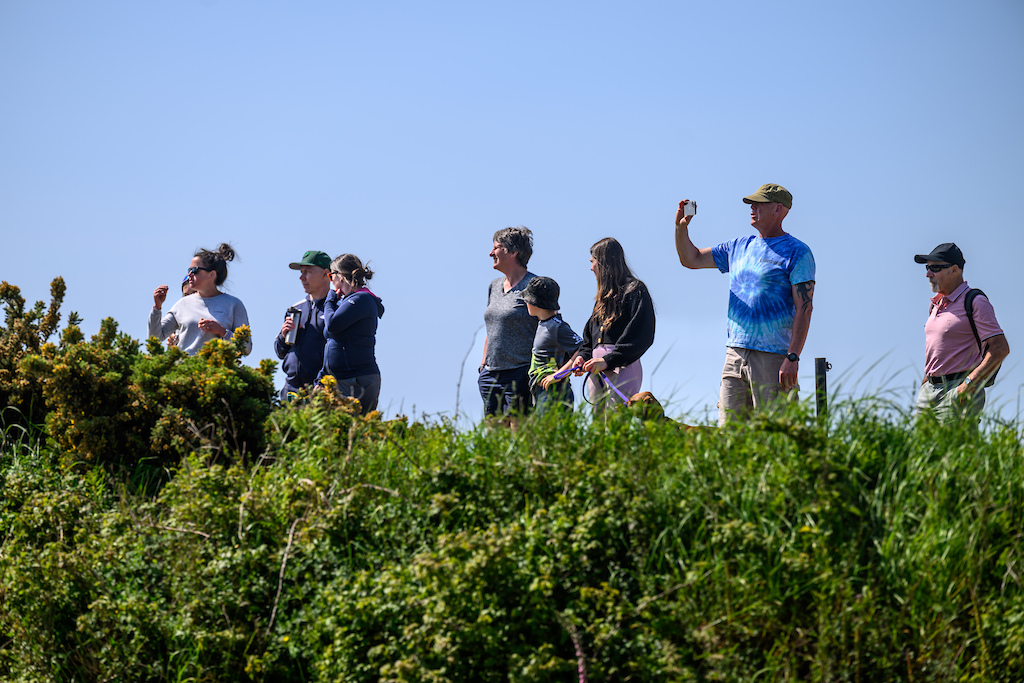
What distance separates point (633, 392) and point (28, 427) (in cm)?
466

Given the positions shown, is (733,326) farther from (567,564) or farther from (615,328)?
(567,564)

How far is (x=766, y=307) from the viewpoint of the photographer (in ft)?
21.3

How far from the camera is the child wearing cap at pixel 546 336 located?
7.32 m

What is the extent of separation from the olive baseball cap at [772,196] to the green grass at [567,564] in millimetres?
2182

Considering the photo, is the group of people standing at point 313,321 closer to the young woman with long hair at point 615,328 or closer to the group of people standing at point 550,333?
the group of people standing at point 550,333

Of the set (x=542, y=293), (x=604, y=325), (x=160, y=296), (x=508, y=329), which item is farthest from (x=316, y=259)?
(x=604, y=325)

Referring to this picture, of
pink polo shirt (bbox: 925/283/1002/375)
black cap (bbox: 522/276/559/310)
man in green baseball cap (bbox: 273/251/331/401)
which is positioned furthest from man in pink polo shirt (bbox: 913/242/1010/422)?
man in green baseball cap (bbox: 273/251/331/401)

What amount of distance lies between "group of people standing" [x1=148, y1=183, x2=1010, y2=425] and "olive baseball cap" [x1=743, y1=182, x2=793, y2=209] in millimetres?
11

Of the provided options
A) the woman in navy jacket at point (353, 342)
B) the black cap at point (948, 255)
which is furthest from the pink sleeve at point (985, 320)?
the woman in navy jacket at point (353, 342)

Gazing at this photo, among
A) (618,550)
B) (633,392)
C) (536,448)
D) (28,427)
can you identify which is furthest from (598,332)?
(28,427)

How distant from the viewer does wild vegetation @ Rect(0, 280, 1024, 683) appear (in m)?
4.02

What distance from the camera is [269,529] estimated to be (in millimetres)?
5000

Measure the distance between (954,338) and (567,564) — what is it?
4.54 metres

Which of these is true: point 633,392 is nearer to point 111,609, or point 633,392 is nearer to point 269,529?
point 269,529
